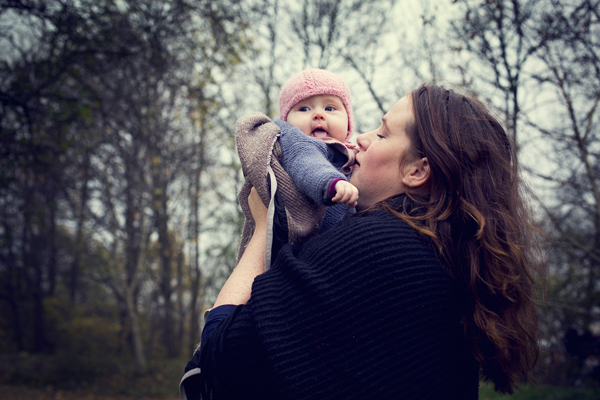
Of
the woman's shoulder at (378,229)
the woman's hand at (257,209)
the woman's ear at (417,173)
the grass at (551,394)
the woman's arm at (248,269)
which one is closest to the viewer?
the woman's shoulder at (378,229)

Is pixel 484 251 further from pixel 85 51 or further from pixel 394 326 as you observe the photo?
pixel 85 51

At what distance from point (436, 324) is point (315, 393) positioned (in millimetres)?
425

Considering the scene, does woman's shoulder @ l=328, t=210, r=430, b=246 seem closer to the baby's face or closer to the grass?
the baby's face

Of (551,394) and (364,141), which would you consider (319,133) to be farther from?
(551,394)

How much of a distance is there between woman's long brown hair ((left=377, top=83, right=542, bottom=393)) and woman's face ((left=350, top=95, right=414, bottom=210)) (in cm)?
5

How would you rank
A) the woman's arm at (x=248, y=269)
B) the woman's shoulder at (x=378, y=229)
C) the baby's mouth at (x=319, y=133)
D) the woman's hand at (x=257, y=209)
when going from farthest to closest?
the baby's mouth at (x=319, y=133), the woman's hand at (x=257, y=209), the woman's arm at (x=248, y=269), the woman's shoulder at (x=378, y=229)

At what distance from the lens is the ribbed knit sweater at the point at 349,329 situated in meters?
1.12

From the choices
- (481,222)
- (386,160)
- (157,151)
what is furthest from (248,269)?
(157,151)

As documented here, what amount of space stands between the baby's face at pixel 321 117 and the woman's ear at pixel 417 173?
574 mm

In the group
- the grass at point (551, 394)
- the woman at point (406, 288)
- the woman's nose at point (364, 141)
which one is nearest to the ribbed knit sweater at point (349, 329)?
the woman at point (406, 288)

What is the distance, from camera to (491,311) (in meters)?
1.27

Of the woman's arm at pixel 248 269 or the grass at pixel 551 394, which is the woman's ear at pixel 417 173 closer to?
the woman's arm at pixel 248 269

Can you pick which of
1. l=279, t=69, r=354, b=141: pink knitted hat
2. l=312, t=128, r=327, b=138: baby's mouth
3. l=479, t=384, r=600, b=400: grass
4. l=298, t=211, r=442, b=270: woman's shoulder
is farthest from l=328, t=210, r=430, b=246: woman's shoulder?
l=479, t=384, r=600, b=400: grass

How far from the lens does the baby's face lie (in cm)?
196
